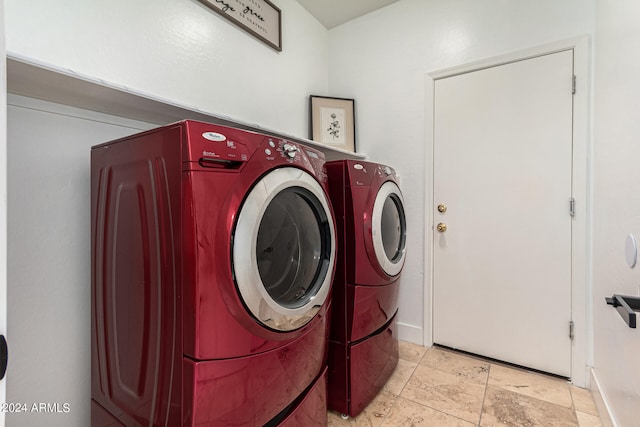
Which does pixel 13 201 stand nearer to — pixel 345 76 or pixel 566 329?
pixel 345 76

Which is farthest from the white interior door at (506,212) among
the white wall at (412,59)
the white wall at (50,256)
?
the white wall at (50,256)

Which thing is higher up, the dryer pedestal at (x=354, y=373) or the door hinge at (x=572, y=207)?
the door hinge at (x=572, y=207)

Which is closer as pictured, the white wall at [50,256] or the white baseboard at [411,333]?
the white wall at [50,256]

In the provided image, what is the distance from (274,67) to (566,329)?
2.45 metres

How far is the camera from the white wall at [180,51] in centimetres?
111

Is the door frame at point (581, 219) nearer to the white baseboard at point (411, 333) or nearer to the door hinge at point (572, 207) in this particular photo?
the door hinge at point (572, 207)

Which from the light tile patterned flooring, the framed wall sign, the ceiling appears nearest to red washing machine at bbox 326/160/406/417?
the light tile patterned flooring

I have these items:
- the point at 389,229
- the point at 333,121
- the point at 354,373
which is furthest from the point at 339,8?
the point at 354,373

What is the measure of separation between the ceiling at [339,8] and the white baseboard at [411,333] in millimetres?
2427

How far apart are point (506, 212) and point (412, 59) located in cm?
A: 126

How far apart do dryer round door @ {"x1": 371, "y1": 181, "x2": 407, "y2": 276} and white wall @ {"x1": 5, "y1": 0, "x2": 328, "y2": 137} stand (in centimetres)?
94

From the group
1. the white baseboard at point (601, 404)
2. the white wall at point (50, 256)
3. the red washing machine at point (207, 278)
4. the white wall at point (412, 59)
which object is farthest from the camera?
the white wall at point (412, 59)

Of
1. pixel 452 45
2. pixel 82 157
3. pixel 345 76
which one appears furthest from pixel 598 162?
pixel 82 157

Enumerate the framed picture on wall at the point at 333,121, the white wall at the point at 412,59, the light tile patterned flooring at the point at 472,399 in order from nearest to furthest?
the light tile patterned flooring at the point at 472,399
the white wall at the point at 412,59
the framed picture on wall at the point at 333,121
